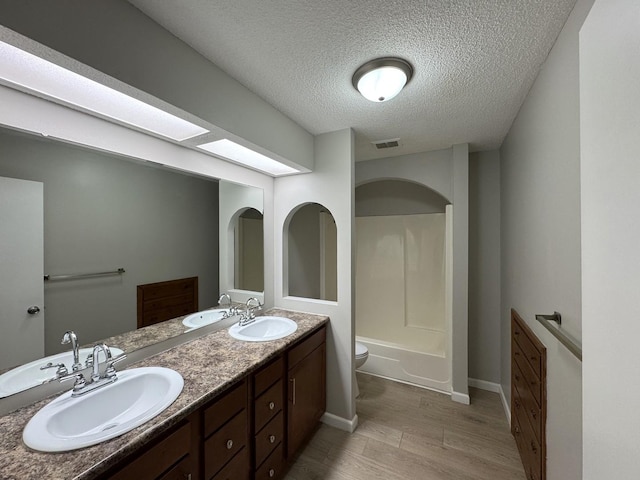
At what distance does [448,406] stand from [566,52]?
2.72 metres

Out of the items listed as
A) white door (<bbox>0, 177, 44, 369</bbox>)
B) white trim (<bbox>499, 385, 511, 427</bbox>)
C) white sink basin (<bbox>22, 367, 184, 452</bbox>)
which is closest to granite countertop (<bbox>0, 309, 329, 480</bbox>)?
white sink basin (<bbox>22, 367, 184, 452</bbox>)

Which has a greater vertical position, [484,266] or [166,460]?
[484,266]

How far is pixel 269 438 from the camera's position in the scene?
1515 mm

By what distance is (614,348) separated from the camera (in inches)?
19.8

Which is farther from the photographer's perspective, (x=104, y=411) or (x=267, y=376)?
(x=267, y=376)

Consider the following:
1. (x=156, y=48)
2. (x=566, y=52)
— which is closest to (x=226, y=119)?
(x=156, y=48)

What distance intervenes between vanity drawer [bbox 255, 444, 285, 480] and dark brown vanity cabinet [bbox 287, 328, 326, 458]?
0.09m

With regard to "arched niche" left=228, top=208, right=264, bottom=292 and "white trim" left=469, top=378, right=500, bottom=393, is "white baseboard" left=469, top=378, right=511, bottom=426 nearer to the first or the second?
"white trim" left=469, top=378, right=500, bottom=393

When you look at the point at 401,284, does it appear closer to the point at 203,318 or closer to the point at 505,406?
the point at 505,406

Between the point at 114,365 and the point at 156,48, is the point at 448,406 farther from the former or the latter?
the point at 156,48

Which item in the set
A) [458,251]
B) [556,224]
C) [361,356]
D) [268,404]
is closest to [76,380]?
[268,404]

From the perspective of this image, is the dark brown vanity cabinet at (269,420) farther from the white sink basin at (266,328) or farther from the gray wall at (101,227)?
the gray wall at (101,227)

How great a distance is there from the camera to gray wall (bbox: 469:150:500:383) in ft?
8.52

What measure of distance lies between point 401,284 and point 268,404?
8.04 feet
